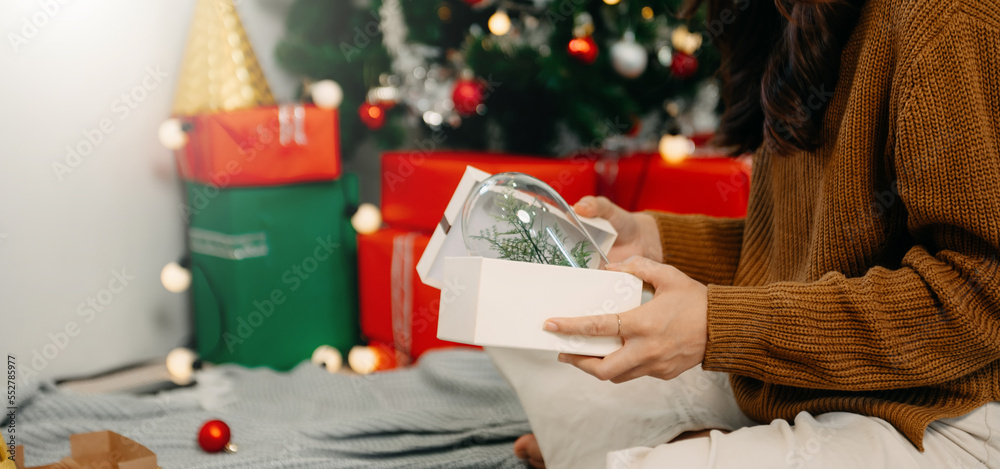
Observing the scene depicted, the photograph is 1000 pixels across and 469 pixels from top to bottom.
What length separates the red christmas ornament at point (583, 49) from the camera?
142cm

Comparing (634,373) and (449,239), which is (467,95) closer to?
(449,239)

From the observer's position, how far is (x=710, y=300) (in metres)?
0.62

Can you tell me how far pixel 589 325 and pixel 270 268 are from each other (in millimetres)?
1057

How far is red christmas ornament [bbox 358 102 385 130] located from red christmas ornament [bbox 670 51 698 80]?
0.63 metres

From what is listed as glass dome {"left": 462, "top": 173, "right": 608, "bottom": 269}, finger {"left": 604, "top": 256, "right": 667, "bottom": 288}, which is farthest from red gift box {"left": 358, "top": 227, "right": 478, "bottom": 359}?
finger {"left": 604, "top": 256, "right": 667, "bottom": 288}

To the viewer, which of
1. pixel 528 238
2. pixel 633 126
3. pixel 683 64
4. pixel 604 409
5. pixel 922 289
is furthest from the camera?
pixel 633 126

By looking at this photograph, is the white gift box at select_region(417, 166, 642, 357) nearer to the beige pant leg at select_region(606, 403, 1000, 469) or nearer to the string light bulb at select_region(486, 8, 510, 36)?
the beige pant leg at select_region(606, 403, 1000, 469)

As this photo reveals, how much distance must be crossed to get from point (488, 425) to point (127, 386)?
0.75 metres

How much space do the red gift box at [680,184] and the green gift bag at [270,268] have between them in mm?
596

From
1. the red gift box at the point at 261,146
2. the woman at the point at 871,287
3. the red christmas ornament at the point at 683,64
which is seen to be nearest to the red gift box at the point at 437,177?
the red gift box at the point at 261,146

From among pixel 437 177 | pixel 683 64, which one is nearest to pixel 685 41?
pixel 683 64

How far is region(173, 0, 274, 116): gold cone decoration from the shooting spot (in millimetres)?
1437

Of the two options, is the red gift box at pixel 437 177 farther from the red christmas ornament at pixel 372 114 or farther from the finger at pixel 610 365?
the finger at pixel 610 365

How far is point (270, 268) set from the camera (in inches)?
58.8
